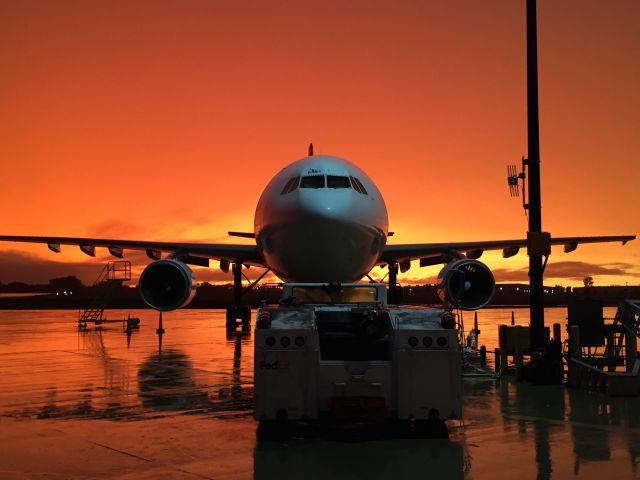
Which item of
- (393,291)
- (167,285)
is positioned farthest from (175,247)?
(393,291)

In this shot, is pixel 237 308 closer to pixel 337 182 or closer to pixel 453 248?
pixel 453 248

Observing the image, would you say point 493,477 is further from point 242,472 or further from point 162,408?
point 162,408

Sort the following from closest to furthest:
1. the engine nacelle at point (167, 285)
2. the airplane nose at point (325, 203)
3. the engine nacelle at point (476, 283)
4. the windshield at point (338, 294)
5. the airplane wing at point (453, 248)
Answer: the windshield at point (338, 294) < the airplane nose at point (325, 203) < the engine nacelle at point (476, 283) < the engine nacelle at point (167, 285) < the airplane wing at point (453, 248)

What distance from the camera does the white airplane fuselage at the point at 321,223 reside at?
Result: 13625 millimetres

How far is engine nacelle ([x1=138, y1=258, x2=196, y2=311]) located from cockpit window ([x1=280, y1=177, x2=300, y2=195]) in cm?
550

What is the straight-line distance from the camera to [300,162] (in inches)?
628

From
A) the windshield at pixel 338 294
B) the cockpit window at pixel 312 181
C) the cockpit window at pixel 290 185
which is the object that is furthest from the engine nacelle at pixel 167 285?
the windshield at pixel 338 294

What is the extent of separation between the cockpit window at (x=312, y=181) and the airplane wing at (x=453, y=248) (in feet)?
21.2

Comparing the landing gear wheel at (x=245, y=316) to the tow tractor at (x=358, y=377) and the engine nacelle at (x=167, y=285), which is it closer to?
the engine nacelle at (x=167, y=285)

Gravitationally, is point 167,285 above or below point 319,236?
below

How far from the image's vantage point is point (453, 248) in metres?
22.3

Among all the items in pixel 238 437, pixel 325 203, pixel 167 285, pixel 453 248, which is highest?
pixel 325 203

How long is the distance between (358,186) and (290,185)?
4.97ft

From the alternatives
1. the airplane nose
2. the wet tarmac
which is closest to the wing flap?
the airplane nose
